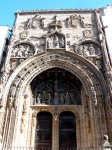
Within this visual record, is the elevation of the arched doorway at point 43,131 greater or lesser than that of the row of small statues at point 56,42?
lesser

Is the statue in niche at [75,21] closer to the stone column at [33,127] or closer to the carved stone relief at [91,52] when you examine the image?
the carved stone relief at [91,52]

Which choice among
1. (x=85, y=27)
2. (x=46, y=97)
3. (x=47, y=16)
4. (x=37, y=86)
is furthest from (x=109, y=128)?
(x=47, y=16)

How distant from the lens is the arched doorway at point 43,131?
32.0 ft

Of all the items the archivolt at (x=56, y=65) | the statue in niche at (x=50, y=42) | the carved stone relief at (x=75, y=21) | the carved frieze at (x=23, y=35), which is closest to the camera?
the archivolt at (x=56, y=65)

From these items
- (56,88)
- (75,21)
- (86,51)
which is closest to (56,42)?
(86,51)

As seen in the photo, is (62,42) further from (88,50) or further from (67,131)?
(67,131)

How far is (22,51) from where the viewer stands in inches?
468

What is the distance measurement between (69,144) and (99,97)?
2.57 m

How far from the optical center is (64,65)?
1120 cm

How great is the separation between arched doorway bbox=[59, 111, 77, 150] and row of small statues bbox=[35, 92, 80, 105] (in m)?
0.65

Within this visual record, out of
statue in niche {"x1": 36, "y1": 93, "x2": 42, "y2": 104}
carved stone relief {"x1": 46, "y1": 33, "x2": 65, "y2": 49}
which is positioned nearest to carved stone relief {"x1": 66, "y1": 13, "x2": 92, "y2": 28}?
carved stone relief {"x1": 46, "y1": 33, "x2": 65, "y2": 49}

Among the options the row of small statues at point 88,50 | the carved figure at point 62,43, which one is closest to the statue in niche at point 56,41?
the carved figure at point 62,43

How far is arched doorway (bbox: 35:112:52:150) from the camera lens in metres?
9.76

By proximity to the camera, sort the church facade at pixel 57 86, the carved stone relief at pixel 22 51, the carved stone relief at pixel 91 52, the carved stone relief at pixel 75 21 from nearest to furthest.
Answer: the church facade at pixel 57 86, the carved stone relief at pixel 91 52, the carved stone relief at pixel 22 51, the carved stone relief at pixel 75 21
